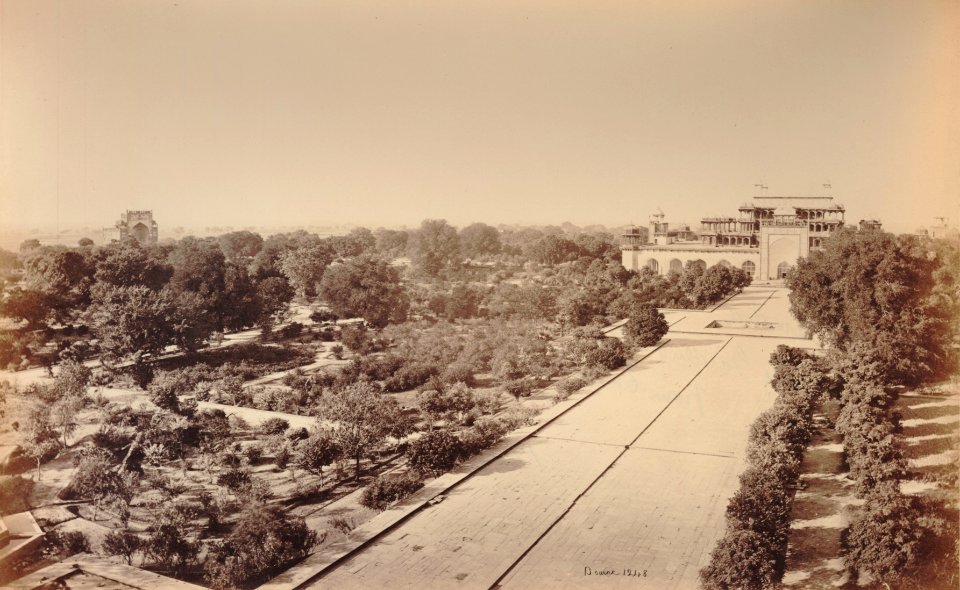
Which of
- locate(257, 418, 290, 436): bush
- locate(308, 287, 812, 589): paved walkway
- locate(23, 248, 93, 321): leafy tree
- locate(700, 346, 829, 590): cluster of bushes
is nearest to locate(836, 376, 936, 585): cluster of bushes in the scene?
locate(700, 346, 829, 590): cluster of bushes

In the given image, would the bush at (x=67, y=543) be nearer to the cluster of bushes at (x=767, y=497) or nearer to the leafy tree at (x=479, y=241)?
the cluster of bushes at (x=767, y=497)

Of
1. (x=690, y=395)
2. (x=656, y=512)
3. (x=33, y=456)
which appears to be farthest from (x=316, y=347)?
(x=656, y=512)

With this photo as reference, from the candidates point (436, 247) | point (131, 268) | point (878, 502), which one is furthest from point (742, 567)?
point (436, 247)

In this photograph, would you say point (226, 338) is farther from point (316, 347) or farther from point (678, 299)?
point (678, 299)

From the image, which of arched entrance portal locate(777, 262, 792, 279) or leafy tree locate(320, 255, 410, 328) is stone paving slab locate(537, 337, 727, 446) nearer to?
leafy tree locate(320, 255, 410, 328)

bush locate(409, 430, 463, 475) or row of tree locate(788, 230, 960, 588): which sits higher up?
row of tree locate(788, 230, 960, 588)

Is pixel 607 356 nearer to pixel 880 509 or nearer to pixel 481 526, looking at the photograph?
pixel 481 526
